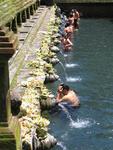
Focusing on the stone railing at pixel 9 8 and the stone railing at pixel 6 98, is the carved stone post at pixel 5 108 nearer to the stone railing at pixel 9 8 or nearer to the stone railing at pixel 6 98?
the stone railing at pixel 6 98

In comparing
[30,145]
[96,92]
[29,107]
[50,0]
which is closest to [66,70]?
[96,92]

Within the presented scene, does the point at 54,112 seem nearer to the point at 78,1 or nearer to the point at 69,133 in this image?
the point at 69,133

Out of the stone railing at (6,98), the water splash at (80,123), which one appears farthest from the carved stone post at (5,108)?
the water splash at (80,123)

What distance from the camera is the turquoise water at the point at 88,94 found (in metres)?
13.8

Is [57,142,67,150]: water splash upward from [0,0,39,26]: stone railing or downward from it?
downward

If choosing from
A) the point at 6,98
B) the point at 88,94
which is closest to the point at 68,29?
the point at 88,94

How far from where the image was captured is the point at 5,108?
678 cm

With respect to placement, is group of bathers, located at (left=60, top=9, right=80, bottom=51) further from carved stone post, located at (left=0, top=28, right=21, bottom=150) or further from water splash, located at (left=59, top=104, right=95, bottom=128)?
carved stone post, located at (left=0, top=28, right=21, bottom=150)

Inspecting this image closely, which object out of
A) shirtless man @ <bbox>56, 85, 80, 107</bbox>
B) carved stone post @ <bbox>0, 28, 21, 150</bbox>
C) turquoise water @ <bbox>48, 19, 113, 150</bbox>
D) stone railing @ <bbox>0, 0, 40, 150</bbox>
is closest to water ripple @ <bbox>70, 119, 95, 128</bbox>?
turquoise water @ <bbox>48, 19, 113, 150</bbox>

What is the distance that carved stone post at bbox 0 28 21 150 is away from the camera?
6.34 m

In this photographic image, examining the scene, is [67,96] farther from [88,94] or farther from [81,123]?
[88,94]

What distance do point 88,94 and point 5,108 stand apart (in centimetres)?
1199

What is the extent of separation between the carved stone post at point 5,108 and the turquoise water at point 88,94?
5847 millimetres

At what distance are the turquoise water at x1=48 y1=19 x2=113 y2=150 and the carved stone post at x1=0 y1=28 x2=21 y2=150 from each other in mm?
5847
